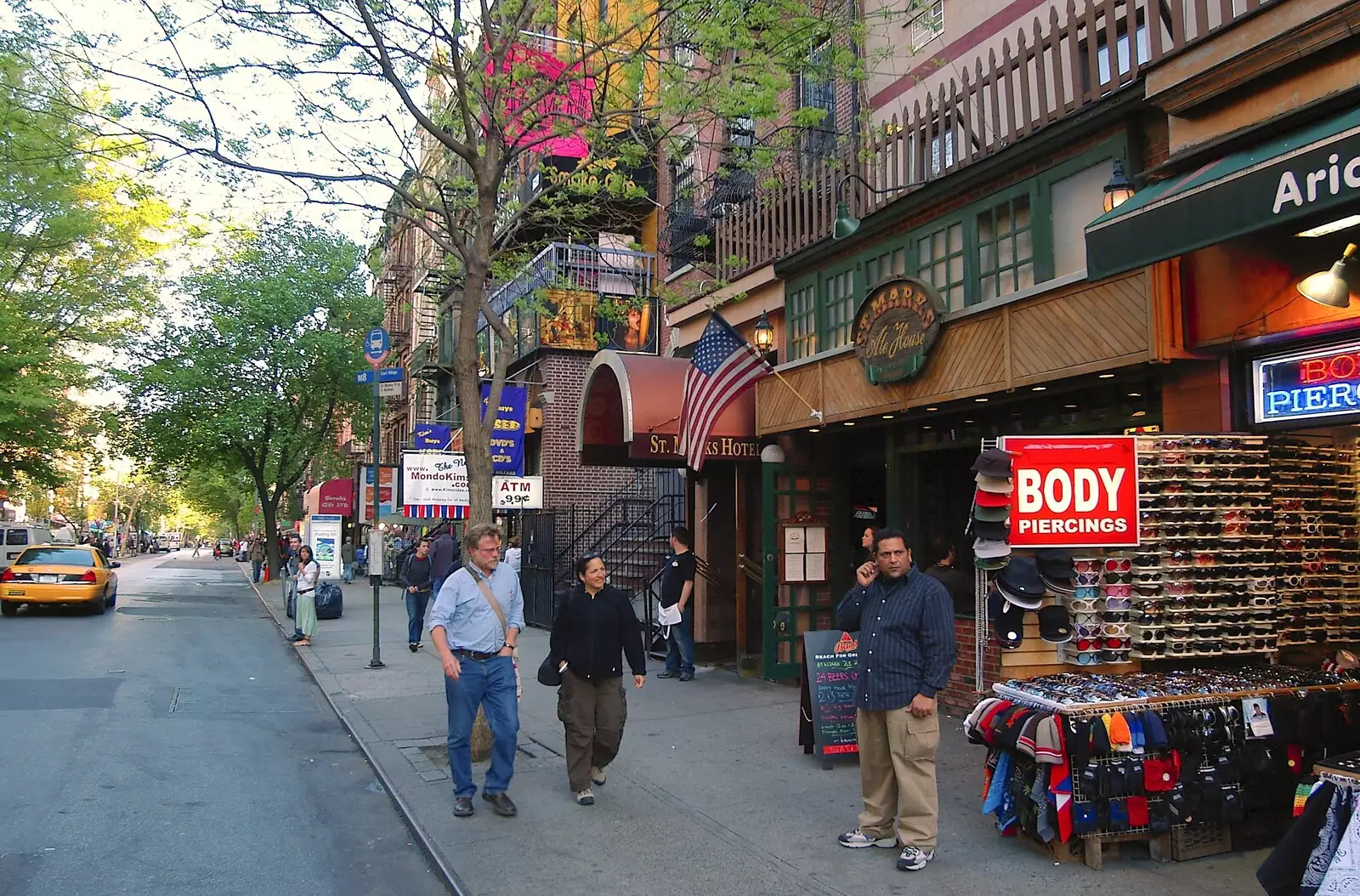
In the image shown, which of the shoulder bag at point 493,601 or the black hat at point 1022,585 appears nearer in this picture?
the black hat at point 1022,585

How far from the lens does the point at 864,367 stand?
972 centimetres

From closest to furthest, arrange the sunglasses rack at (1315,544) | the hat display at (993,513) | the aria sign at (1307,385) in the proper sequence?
the hat display at (993,513)
the aria sign at (1307,385)
the sunglasses rack at (1315,544)

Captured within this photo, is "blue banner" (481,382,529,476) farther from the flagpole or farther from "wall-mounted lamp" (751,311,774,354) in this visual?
the flagpole

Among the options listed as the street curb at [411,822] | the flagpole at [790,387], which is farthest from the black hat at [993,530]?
the flagpole at [790,387]

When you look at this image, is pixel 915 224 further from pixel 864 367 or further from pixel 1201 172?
pixel 1201 172

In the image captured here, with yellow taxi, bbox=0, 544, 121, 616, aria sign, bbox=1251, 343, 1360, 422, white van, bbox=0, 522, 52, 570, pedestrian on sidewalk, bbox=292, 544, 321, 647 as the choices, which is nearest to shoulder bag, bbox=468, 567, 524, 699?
aria sign, bbox=1251, 343, 1360, 422

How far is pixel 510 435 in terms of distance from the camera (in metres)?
15.6

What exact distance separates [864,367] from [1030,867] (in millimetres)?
5438

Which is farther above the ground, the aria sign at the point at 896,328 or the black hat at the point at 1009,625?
the aria sign at the point at 896,328

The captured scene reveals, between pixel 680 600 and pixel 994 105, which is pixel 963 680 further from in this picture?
pixel 994 105

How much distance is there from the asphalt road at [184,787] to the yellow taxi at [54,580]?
22.0 feet

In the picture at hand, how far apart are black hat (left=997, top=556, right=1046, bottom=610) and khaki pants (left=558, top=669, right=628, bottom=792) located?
262 cm

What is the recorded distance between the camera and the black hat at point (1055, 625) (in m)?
5.77

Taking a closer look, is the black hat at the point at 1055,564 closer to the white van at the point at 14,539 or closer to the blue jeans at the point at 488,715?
the blue jeans at the point at 488,715
